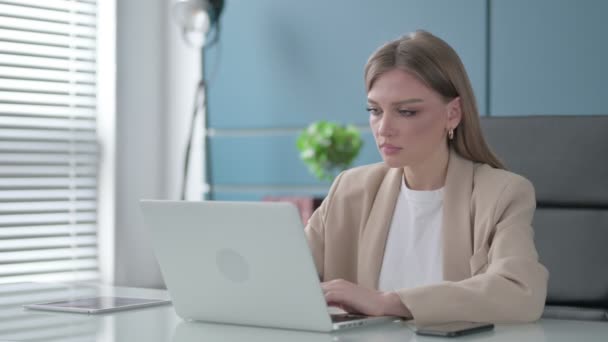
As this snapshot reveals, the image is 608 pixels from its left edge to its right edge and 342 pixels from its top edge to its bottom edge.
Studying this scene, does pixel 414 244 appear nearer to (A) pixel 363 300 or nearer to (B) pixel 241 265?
(A) pixel 363 300

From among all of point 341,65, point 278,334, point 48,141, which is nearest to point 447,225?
point 278,334

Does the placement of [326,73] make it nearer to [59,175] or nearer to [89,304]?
[59,175]

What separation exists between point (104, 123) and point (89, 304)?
8.45ft

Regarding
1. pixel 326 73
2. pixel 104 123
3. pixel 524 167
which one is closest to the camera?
pixel 524 167

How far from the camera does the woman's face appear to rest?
1.94 m

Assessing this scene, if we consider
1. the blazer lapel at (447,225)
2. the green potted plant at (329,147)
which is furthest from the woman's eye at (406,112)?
the green potted plant at (329,147)

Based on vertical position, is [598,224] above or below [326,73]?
below

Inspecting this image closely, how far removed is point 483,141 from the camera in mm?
2066

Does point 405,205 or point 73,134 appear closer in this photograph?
point 405,205

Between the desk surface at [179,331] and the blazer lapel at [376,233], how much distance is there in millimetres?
471

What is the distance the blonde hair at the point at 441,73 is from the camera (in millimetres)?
1982

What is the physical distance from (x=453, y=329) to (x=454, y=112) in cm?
70

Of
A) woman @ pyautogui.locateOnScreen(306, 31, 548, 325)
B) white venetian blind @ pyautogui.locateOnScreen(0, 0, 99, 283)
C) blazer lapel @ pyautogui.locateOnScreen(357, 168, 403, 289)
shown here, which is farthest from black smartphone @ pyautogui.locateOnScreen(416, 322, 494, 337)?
white venetian blind @ pyautogui.locateOnScreen(0, 0, 99, 283)

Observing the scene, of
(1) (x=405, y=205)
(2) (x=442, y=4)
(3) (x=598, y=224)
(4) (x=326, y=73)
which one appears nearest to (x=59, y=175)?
(4) (x=326, y=73)
